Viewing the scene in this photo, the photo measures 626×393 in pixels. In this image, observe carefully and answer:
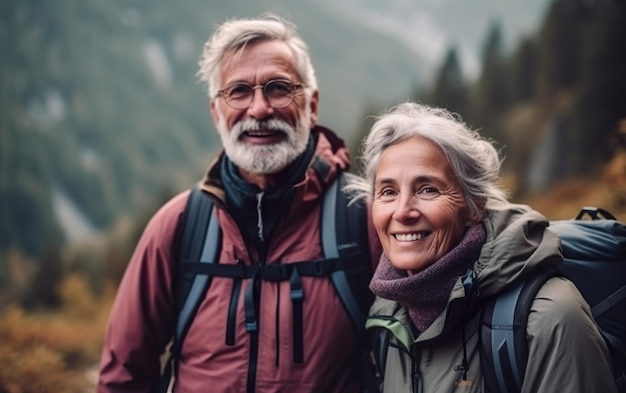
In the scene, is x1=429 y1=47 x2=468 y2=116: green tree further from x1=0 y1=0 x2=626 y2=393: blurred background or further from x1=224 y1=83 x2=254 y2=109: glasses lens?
x1=224 y1=83 x2=254 y2=109: glasses lens

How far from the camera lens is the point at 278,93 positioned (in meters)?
3.33

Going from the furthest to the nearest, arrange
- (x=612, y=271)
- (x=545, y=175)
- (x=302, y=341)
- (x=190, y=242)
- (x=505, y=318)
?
(x=545, y=175)
(x=190, y=242)
(x=302, y=341)
(x=612, y=271)
(x=505, y=318)

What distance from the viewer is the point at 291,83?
11.0ft

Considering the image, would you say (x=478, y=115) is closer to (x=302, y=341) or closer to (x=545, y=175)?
(x=545, y=175)

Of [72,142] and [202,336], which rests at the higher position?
[72,142]

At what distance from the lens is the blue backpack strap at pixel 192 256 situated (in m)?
3.14

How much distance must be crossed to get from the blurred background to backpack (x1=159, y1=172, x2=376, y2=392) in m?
3.06

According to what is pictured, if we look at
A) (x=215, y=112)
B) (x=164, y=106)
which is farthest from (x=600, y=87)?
(x=164, y=106)

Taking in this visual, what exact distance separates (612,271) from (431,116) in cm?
98

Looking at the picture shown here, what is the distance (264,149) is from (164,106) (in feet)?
30.1

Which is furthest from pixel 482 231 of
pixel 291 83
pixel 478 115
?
pixel 478 115

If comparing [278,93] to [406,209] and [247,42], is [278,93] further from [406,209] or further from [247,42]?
[406,209]

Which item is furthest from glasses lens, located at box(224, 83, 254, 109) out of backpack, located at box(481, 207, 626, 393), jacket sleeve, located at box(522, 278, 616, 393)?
jacket sleeve, located at box(522, 278, 616, 393)

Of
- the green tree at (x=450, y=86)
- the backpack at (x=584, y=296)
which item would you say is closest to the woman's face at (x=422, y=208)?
the backpack at (x=584, y=296)
